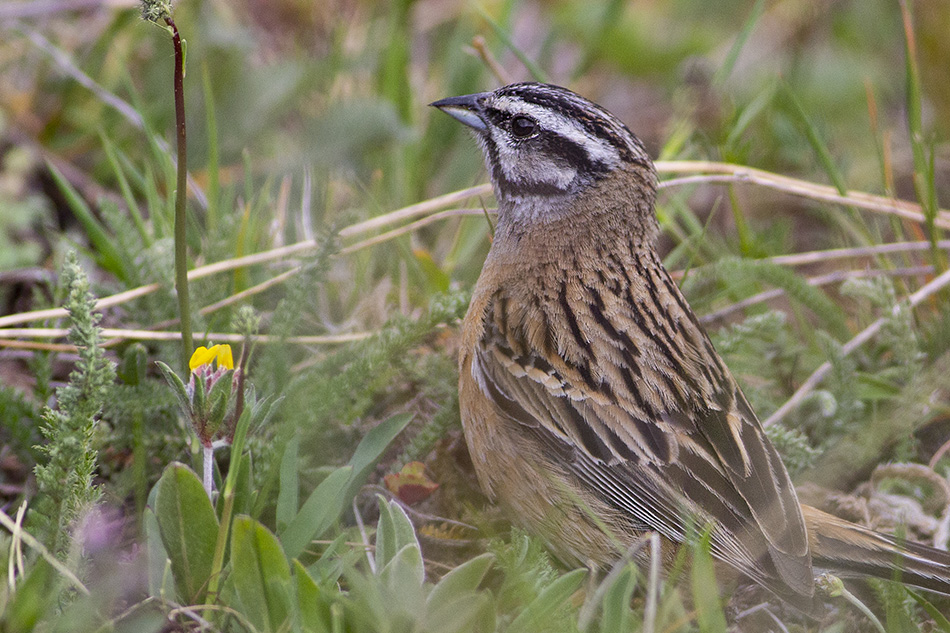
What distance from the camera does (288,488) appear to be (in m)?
3.30

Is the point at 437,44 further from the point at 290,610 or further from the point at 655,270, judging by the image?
the point at 290,610

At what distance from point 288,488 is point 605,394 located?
3.91 feet

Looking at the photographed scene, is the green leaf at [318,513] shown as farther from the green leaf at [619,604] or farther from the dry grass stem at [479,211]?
the dry grass stem at [479,211]

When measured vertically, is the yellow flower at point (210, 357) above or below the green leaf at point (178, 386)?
above

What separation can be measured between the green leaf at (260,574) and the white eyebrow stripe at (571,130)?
7.09 feet

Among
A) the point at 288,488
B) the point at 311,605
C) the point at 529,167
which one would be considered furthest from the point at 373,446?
the point at 529,167

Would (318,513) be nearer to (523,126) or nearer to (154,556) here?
(154,556)

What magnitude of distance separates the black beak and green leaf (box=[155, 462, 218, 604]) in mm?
2144

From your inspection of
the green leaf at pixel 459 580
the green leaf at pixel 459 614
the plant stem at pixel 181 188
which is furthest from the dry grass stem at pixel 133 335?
the green leaf at pixel 459 614

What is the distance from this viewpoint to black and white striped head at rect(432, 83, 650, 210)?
161 inches

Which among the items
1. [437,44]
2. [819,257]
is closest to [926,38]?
[819,257]

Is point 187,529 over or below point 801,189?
below

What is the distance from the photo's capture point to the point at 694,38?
7.52 metres

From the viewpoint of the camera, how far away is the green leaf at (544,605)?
112 inches
